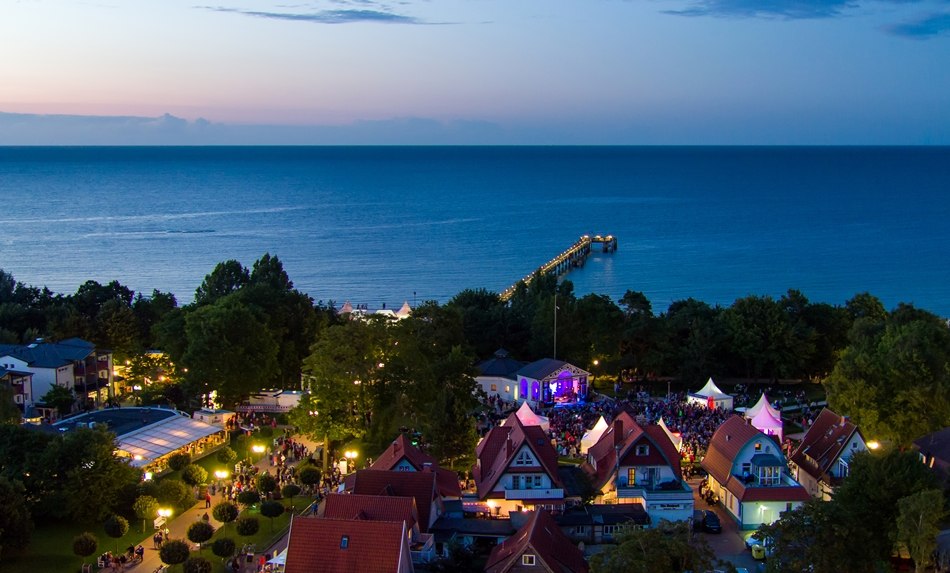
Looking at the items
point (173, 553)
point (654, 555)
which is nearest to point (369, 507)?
point (173, 553)

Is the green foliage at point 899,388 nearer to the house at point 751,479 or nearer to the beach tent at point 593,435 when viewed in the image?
the house at point 751,479

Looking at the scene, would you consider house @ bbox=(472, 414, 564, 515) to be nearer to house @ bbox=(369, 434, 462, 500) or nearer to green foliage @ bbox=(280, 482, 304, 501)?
house @ bbox=(369, 434, 462, 500)

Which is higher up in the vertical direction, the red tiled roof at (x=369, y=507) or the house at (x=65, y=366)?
the red tiled roof at (x=369, y=507)

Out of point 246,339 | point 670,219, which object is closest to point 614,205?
point 670,219

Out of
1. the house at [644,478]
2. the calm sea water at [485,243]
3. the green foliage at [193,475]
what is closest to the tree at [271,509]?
the green foliage at [193,475]

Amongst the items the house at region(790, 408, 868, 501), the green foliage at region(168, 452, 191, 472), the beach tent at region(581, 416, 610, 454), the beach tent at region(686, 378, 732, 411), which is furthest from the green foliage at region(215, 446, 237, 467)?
the beach tent at region(686, 378, 732, 411)

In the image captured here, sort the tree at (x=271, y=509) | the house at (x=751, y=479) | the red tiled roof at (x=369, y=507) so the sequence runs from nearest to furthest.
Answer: the red tiled roof at (x=369, y=507) → the tree at (x=271, y=509) → the house at (x=751, y=479)

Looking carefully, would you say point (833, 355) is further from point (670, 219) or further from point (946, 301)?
point (670, 219)
